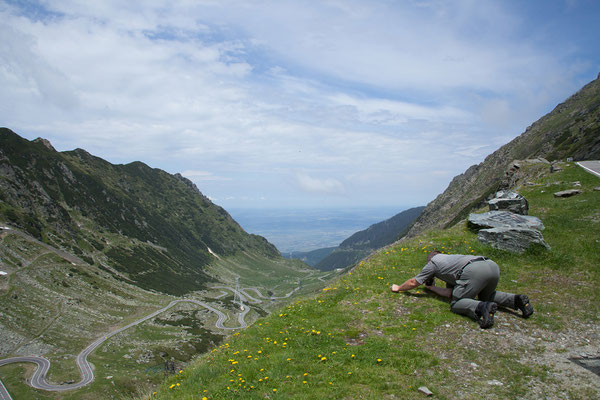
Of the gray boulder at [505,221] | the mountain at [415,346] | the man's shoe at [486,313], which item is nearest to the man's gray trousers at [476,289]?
the man's shoe at [486,313]

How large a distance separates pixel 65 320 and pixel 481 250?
172998 mm

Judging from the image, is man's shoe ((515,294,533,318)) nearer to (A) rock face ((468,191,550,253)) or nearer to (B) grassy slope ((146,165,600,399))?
(B) grassy slope ((146,165,600,399))

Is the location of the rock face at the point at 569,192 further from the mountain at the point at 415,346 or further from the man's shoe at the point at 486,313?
the man's shoe at the point at 486,313

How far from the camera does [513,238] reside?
22469 millimetres

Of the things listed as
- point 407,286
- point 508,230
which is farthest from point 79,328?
point 508,230

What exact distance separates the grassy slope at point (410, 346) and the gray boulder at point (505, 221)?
298cm

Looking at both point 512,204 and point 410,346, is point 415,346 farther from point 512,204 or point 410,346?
point 512,204

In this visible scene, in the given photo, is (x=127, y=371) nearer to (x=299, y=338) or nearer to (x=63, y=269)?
(x=63, y=269)

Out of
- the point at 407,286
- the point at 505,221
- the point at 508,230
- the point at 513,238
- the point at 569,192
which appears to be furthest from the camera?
the point at 569,192

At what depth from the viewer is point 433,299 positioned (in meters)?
16.9

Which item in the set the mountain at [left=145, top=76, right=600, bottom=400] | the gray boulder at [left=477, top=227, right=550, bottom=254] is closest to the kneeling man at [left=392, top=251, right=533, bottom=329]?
the mountain at [left=145, top=76, right=600, bottom=400]

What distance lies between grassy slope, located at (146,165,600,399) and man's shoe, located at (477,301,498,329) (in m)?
0.36

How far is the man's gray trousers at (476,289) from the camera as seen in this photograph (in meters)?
14.7

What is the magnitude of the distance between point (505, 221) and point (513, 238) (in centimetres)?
300
